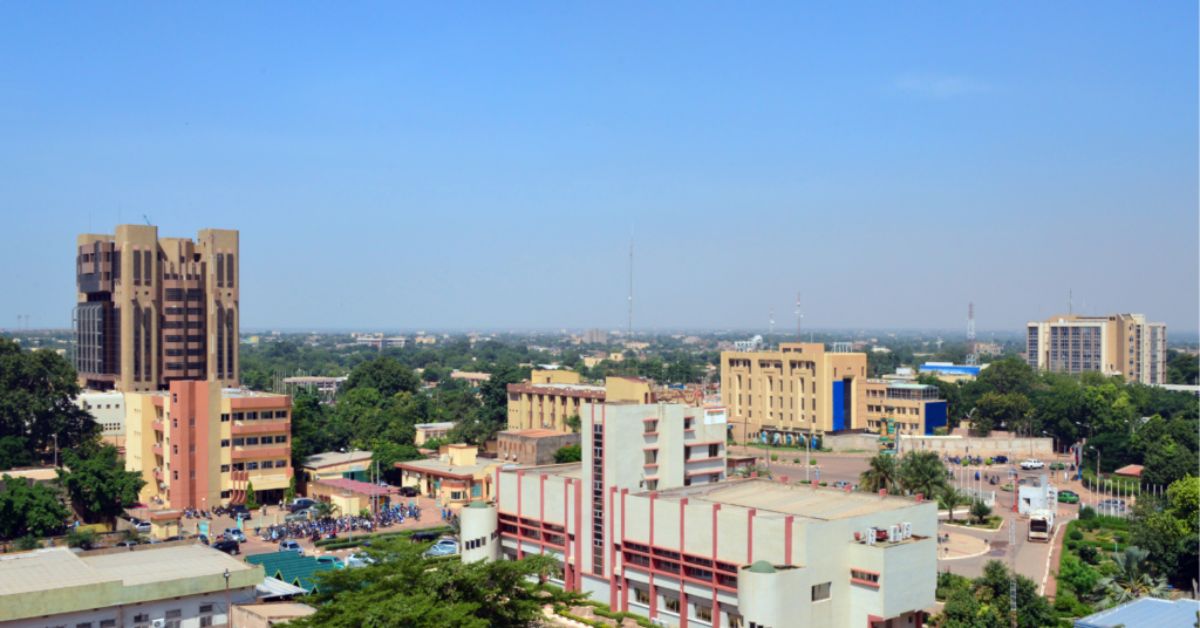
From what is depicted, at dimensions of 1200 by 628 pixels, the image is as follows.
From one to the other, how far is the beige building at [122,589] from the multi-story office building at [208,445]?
69.2 ft

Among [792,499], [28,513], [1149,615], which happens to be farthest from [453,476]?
[1149,615]

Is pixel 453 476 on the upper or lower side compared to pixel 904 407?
lower

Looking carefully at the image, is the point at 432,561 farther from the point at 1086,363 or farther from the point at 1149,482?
the point at 1086,363

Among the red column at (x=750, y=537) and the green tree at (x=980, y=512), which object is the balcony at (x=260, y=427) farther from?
the green tree at (x=980, y=512)

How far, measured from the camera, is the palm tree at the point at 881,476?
162ft

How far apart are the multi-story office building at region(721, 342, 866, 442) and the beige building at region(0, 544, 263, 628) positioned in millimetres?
56391

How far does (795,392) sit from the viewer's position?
84438 mm

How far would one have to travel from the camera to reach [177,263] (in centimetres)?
7488

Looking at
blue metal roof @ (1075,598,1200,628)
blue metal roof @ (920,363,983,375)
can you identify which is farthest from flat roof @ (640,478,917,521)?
blue metal roof @ (920,363,983,375)

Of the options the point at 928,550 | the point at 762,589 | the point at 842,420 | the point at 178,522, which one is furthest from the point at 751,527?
the point at 842,420

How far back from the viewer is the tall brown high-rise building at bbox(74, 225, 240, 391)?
7281 centimetres

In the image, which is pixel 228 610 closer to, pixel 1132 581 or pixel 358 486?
pixel 358 486

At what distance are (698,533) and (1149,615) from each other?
12581 mm

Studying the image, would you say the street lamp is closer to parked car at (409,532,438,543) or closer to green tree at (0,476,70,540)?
parked car at (409,532,438,543)
